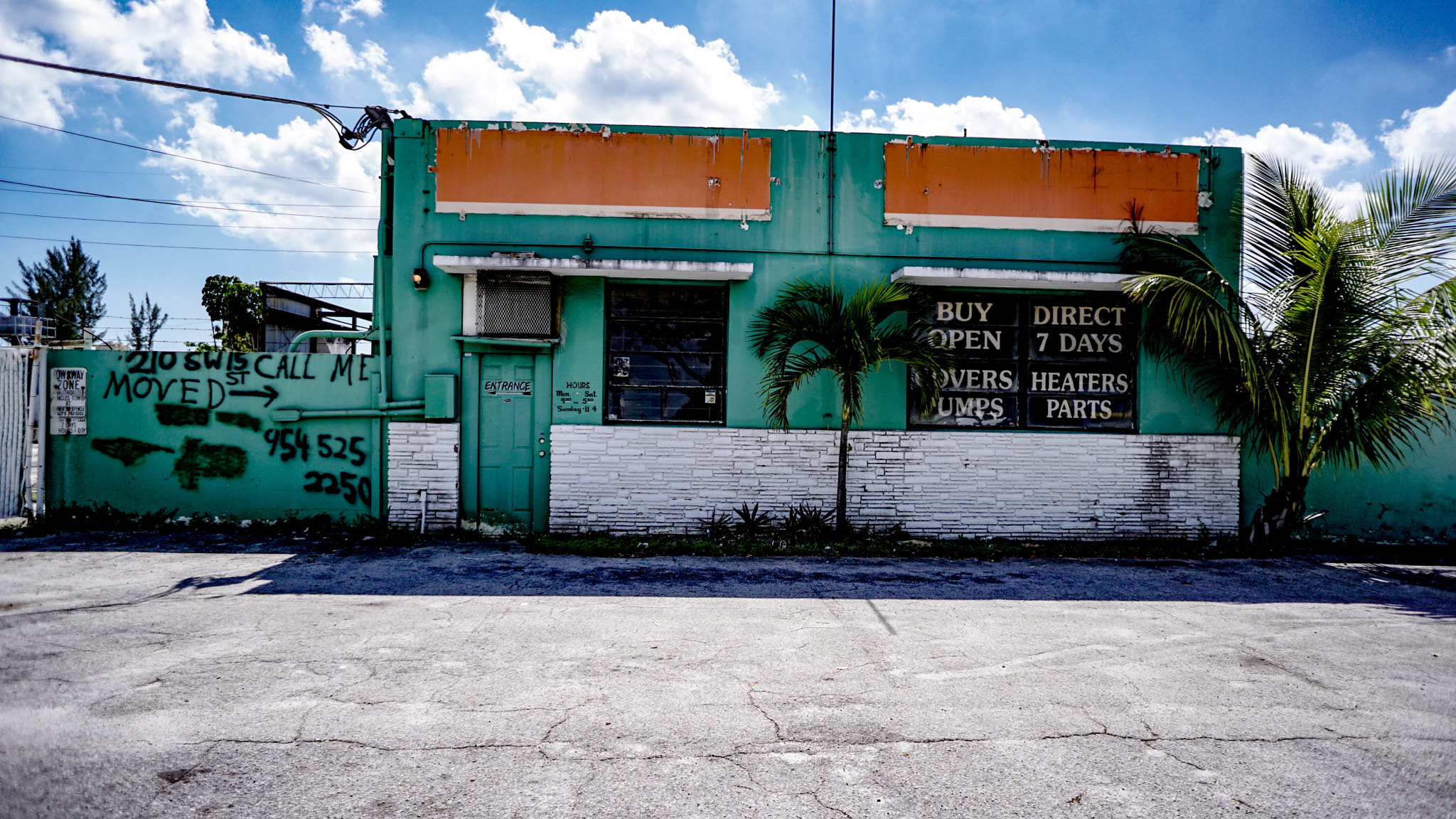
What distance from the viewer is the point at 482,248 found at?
8.04 meters

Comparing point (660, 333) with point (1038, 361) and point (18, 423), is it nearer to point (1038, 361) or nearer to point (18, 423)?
point (1038, 361)

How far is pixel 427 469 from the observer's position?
7906mm

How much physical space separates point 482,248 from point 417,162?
1249 mm

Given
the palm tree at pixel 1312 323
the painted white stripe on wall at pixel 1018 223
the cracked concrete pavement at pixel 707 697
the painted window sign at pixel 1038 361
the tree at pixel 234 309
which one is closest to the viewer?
the cracked concrete pavement at pixel 707 697

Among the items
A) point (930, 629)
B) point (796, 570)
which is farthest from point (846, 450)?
point (930, 629)

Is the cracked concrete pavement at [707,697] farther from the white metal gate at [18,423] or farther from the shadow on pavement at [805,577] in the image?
the white metal gate at [18,423]

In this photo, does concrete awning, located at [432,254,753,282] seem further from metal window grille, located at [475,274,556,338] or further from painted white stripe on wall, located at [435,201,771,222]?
painted white stripe on wall, located at [435,201,771,222]

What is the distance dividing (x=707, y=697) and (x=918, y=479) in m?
5.24

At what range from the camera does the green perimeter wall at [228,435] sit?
8.03 meters

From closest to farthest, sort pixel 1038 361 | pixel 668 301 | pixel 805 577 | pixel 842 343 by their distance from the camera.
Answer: pixel 805 577
pixel 842 343
pixel 668 301
pixel 1038 361

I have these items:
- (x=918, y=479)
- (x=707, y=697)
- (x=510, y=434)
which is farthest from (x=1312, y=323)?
(x=510, y=434)

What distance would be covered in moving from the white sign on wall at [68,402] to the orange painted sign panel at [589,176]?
15.2 feet

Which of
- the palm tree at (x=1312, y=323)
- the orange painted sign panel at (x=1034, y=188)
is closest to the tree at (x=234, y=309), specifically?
the orange painted sign panel at (x=1034, y=188)

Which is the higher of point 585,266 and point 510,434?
point 585,266
